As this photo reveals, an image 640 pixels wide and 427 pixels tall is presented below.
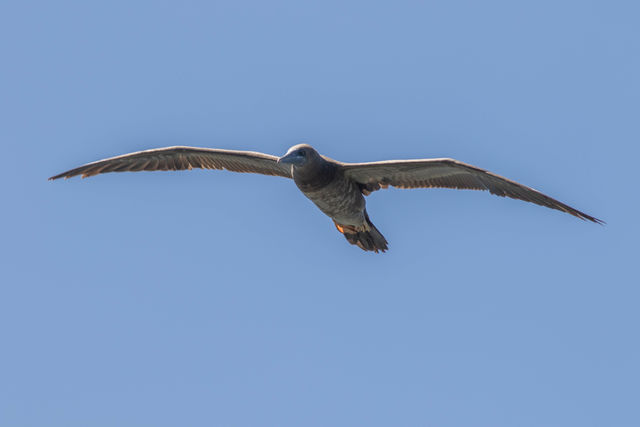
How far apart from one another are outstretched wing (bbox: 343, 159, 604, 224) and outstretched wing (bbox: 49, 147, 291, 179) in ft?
5.67

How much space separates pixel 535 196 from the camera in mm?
15703

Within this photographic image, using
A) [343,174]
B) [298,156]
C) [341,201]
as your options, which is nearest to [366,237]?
[341,201]

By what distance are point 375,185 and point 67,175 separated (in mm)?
5943

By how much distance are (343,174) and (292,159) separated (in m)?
1.41

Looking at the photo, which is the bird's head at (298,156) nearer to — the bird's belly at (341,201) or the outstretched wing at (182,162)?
the bird's belly at (341,201)

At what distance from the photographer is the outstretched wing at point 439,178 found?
50.9ft

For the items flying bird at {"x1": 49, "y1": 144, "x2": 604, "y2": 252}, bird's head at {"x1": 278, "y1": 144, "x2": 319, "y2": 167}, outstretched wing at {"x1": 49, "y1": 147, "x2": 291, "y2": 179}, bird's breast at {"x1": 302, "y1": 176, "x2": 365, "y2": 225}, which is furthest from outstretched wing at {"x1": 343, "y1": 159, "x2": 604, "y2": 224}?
outstretched wing at {"x1": 49, "y1": 147, "x2": 291, "y2": 179}

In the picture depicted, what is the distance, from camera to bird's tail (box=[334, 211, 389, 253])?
1738cm

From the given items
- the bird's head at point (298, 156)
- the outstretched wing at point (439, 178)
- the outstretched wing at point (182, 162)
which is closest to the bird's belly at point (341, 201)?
the outstretched wing at point (439, 178)

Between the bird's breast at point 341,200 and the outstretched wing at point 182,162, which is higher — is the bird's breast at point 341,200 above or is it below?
below

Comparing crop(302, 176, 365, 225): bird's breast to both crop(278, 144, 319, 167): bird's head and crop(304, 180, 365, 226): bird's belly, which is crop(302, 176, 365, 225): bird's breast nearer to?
crop(304, 180, 365, 226): bird's belly

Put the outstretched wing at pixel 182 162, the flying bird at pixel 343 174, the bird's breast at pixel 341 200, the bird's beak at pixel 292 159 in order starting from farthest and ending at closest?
the outstretched wing at pixel 182 162 < the bird's breast at pixel 341 200 < the flying bird at pixel 343 174 < the bird's beak at pixel 292 159

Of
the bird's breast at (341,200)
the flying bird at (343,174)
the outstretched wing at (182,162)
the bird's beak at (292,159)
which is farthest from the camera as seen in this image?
the outstretched wing at (182,162)

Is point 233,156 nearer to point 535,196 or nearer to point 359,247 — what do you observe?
point 359,247
